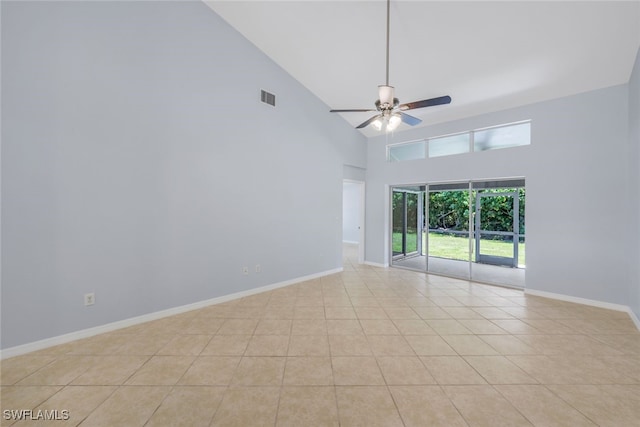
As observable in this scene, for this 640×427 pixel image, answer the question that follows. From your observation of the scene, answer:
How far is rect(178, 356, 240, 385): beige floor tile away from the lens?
80.9 inches

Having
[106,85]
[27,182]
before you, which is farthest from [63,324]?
[106,85]

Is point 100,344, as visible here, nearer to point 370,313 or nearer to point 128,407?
point 128,407

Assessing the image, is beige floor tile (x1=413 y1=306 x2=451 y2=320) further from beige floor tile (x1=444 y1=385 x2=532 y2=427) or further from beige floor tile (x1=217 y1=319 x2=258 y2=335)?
beige floor tile (x1=217 y1=319 x2=258 y2=335)

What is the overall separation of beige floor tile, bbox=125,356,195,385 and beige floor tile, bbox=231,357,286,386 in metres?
0.50

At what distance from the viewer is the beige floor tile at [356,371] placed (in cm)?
207

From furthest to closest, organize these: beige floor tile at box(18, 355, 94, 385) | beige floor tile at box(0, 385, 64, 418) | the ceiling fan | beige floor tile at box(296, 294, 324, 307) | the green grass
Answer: the green grass
beige floor tile at box(296, 294, 324, 307)
the ceiling fan
beige floor tile at box(18, 355, 94, 385)
beige floor tile at box(0, 385, 64, 418)

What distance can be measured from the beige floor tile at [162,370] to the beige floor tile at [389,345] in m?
1.83

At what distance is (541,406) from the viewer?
5.92 ft

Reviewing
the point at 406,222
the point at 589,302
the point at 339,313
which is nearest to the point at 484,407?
the point at 339,313

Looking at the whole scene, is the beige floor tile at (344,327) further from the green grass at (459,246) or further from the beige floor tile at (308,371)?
the green grass at (459,246)

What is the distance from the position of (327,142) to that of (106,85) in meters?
3.78

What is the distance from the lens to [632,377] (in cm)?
212

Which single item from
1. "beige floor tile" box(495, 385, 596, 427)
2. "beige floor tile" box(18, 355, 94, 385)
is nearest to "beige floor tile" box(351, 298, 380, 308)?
"beige floor tile" box(495, 385, 596, 427)

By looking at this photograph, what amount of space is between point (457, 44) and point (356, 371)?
4.28 metres
